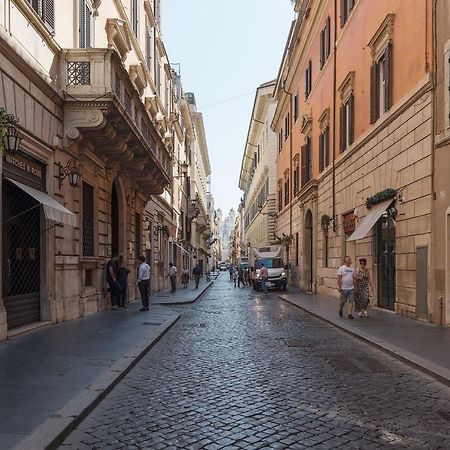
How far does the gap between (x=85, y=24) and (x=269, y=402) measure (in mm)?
12298

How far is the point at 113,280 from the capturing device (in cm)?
1650

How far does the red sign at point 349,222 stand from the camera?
65.1ft

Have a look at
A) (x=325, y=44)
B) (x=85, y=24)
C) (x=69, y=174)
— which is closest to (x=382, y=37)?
(x=85, y=24)

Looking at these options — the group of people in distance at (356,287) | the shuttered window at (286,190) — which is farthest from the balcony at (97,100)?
the shuttered window at (286,190)

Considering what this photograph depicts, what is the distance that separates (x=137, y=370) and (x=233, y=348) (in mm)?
2412

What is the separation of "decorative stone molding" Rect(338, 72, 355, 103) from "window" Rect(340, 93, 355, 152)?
0.62ft

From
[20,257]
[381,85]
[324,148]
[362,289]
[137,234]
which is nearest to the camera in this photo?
[20,257]

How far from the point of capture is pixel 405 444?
15.3ft

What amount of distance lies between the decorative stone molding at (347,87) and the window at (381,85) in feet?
8.63

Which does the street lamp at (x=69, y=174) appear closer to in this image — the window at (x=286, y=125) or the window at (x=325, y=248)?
the window at (x=325, y=248)

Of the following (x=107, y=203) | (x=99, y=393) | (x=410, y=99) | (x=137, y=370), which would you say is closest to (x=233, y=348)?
(x=137, y=370)

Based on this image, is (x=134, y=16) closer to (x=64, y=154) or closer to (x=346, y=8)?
(x=346, y=8)

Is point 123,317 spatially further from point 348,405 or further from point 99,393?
point 348,405

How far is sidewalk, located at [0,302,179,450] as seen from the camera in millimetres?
4859
